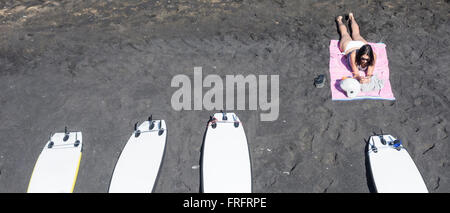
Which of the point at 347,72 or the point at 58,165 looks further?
the point at 347,72

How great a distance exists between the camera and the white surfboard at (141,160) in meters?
5.89

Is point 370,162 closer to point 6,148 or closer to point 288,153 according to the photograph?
point 288,153

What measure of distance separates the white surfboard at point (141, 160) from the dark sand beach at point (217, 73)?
23 centimetres

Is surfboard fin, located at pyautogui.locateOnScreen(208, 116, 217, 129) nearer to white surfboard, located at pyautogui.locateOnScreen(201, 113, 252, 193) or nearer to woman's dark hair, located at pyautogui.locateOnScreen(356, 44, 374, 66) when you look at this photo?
white surfboard, located at pyautogui.locateOnScreen(201, 113, 252, 193)

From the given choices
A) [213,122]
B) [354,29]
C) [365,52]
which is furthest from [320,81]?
[213,122]

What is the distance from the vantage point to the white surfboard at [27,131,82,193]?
593 cm

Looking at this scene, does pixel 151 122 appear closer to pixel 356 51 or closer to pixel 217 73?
pixel 217 73

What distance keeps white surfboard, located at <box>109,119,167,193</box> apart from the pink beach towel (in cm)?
412

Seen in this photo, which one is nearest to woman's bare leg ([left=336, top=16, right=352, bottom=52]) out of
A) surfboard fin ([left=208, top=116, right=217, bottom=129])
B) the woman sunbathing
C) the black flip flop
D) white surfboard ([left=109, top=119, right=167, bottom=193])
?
the woman sunbathing

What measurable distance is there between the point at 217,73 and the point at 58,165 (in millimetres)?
4096

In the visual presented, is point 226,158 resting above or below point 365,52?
below

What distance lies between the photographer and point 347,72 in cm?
755

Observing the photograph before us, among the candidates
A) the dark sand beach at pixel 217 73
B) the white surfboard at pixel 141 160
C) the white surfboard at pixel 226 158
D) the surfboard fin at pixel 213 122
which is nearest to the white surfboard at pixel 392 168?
the dark sand beach at pixel 217 73
